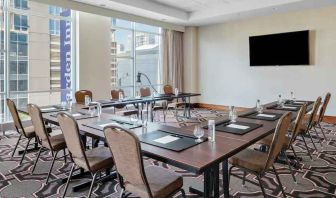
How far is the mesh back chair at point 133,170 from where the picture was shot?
5.40ft

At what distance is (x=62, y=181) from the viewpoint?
2922 mm

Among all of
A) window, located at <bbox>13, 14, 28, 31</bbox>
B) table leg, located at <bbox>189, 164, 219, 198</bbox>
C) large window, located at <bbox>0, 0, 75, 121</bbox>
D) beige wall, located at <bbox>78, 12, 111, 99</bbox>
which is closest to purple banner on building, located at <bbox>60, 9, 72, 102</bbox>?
large window, located at <bbox>0, 0, 75, 121</bbox>

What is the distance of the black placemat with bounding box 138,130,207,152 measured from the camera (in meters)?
1.93

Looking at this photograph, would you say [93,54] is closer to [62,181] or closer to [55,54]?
Result: [55,54]

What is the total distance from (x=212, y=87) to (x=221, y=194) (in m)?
6.30

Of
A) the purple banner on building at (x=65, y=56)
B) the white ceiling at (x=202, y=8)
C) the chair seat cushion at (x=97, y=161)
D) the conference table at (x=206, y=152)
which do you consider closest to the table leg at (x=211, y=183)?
the conference table at (x=206, y=152)

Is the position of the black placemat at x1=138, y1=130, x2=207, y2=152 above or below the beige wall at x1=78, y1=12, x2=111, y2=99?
below

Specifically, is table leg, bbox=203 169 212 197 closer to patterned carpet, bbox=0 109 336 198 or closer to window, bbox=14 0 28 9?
patterned carpet, bbox=0 109 336 198

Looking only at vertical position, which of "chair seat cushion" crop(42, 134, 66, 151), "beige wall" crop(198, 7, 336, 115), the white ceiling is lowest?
"chair seat cushion" crop(42, 134, 66, 151)

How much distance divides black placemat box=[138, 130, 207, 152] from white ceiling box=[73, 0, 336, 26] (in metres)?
4.46

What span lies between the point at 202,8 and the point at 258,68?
2.37 metres

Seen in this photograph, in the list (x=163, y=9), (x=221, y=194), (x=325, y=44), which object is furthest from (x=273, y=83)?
(x=221, y=194)

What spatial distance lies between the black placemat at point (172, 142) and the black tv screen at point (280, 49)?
18.7ft

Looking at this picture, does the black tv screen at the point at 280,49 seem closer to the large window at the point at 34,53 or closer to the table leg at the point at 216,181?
the large window at the point at 34,53
